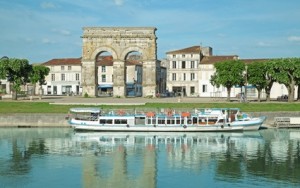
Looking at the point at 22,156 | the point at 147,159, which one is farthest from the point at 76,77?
the point at 147,159

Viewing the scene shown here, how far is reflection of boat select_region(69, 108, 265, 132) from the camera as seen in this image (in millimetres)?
52250

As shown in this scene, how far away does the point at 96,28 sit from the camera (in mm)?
82938

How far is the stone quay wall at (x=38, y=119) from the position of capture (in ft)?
182

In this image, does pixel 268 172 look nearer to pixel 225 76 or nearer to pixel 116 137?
pixel 116 137

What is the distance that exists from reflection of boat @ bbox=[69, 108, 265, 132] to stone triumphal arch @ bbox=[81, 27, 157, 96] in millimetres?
29455

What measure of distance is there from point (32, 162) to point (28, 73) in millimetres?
43590

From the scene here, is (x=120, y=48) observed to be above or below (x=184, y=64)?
above

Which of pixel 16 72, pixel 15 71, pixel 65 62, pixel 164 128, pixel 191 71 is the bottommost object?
pixel 164 128

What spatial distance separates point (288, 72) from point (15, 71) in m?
38.4

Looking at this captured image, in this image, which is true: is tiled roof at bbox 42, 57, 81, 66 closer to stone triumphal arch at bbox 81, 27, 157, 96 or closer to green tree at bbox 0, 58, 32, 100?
stone triumphal arch at bbox 81, 27, 157, 96

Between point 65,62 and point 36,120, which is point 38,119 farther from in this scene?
point 65,62

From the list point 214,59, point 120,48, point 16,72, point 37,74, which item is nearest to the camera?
point 16,72

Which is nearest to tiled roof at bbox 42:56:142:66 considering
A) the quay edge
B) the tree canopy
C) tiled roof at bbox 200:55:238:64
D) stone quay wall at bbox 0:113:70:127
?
tiled roof at bbox 200:55:238:64

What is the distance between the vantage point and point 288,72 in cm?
6956
